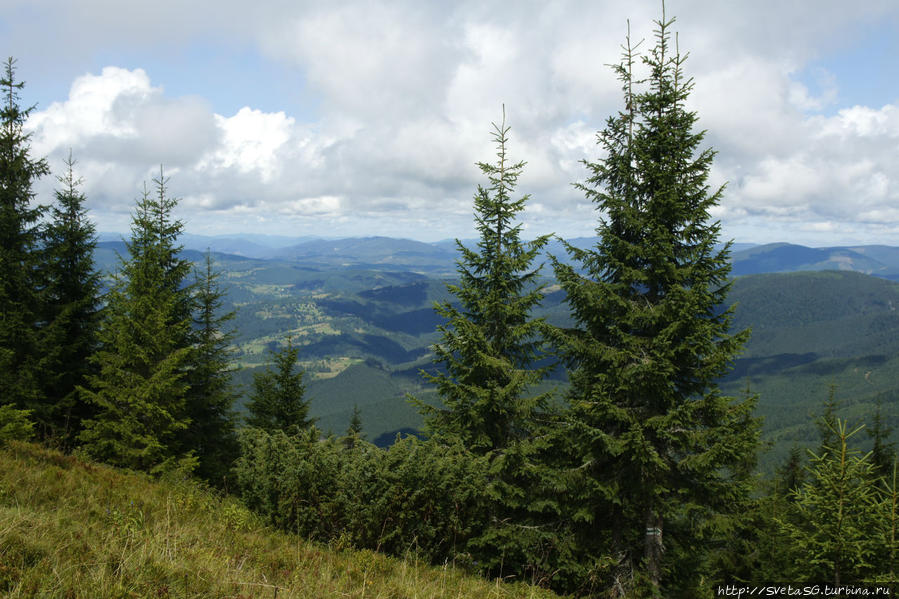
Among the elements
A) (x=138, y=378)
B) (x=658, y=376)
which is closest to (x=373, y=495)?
(x=658, y=376)

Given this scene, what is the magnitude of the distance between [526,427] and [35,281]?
65.1ft

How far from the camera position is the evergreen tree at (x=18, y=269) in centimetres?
1559

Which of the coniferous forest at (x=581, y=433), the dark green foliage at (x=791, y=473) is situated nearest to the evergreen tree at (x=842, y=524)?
the coniferous forest at (x=581, y=433)

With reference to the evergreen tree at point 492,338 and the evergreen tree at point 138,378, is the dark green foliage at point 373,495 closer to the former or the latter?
the evergreen tree at point 492,338

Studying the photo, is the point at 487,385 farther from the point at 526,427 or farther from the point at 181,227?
the point at 181,227

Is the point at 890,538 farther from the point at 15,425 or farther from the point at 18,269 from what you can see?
the point at 18,269

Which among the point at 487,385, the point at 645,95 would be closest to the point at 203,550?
the point at 487,385

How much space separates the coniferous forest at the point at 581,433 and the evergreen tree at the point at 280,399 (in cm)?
925

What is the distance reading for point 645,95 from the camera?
1020cm

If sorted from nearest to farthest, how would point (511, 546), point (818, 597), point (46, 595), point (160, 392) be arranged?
point (46, 595)
point (818, 597)
point (511, 546)
point (160, 392)

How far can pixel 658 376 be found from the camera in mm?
9289

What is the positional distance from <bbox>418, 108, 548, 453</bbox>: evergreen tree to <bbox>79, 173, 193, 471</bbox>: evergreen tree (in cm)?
957

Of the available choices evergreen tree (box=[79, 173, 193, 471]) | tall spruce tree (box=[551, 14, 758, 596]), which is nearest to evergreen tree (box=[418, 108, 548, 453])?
tall spruce tree (box=[551, 14, 758, 596])

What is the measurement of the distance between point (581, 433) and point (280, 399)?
66.9ft
